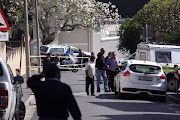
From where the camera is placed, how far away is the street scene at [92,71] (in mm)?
6453

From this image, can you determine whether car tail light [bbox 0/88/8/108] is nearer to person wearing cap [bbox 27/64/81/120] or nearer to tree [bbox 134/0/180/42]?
person wearing cap [bbox 27/64/81/120]

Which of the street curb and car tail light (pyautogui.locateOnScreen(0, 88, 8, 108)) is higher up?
car tail light (pyautogui.locateOnScreen(0, 88, 8, 108))

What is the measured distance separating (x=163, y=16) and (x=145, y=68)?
90.8 feet

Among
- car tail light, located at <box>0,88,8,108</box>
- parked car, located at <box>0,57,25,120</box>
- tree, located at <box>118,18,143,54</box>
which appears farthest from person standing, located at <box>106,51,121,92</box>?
tree, located at <box>118,18,143,54</box>

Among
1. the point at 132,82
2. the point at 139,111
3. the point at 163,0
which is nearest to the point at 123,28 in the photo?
the point at 163,0

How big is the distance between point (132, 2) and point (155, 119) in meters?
58.6

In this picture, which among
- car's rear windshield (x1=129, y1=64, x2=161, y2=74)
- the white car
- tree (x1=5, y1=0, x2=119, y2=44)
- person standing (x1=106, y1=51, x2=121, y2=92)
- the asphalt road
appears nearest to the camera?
the asphalt road

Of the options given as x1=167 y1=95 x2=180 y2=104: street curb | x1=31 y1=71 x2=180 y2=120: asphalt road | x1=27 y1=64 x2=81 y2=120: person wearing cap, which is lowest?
x1=167 y1=95 x2=180 y2=104: street curb

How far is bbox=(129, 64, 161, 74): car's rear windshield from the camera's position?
16688mm

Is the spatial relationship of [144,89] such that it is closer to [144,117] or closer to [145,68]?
[145,68]

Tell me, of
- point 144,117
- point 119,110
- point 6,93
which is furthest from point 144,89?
point 6,93

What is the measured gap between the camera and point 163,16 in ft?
143

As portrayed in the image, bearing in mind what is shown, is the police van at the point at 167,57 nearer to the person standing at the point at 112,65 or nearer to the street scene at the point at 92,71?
the street scene at the point at 92,71

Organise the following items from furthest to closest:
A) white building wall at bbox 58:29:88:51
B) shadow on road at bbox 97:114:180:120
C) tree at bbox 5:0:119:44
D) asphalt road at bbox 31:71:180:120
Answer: white building wall at bbox 58:29:88:51 → tree at bbox 5:0:119:44 → asphalt road at bbox 31:71:180:120 → shadow on road at bbox 97:114:180:120
